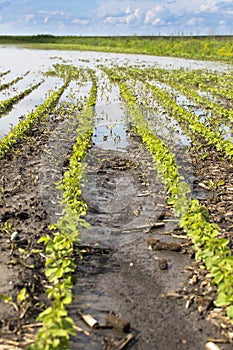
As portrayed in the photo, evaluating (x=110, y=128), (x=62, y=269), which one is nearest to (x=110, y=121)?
(x=110, y=128)

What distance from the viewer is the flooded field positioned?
3.69 meters

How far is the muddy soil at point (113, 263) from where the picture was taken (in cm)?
368

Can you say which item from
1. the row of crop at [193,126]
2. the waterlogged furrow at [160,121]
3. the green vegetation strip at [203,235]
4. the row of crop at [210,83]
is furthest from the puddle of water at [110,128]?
the row of crop at [210,83]

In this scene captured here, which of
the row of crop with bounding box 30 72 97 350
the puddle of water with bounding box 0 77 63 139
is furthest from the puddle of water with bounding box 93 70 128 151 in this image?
the row of crop with bounding box 30 72 97 350

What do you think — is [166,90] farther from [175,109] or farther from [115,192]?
[115,192]

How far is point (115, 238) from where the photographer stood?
5.29 m

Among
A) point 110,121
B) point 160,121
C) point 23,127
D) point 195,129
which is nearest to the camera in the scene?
point 23,127

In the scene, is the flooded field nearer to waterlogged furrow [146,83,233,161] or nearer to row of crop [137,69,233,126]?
waterlogged furrow [146,83,233,161]

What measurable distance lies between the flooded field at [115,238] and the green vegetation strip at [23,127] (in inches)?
2.0

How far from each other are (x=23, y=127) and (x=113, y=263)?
5.94 metres

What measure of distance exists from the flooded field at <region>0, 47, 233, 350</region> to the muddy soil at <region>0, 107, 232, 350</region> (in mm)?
12

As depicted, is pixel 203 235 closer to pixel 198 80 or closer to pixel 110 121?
pixel 110 121

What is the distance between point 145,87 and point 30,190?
12.5 metres

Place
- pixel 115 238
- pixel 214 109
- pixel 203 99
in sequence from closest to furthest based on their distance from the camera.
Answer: pixel 115 238 → pixel 214 109 → pixel 203 99
